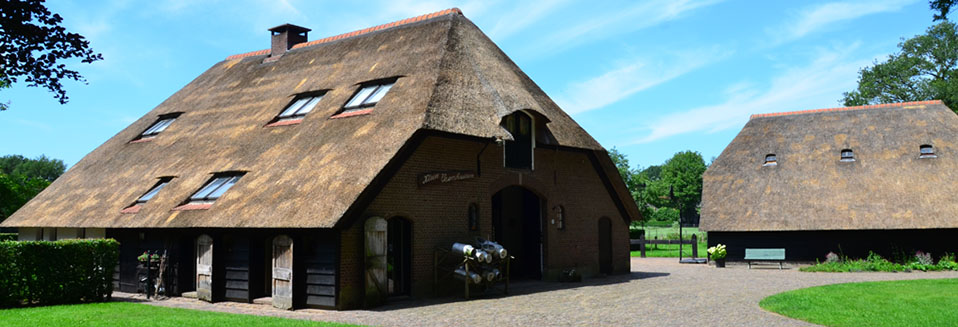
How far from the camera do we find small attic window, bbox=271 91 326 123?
21.5 metres

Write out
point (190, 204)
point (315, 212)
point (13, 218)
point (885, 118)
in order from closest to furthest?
point (315, 212)
point (190, 204)
point (13, 218)
point (885, 118)

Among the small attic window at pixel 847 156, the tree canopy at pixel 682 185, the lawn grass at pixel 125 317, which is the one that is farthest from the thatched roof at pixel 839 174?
the tree canopy at pixel 682 185

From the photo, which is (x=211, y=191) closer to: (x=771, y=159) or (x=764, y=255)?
(x=764, y=255)

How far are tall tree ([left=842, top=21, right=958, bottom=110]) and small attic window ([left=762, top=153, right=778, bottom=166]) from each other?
21811 mm

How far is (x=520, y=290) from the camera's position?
20.1 meters

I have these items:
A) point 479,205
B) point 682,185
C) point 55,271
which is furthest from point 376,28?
point 682,185

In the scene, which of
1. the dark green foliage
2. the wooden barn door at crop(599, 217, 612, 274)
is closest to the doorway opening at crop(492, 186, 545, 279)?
the wooden barn door at crop(599, 217, 612, 274)

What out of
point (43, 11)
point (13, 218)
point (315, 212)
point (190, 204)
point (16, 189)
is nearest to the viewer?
point (43, 11)

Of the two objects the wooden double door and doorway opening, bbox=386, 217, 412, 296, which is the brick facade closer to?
doorway opening, bbox=386, 217, 412, 296

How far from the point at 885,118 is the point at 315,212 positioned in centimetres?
2480

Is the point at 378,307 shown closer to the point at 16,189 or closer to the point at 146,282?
the point at 146,282

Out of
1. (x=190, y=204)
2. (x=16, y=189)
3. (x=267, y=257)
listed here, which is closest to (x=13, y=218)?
(x=190, y=204)

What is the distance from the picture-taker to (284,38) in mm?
29000

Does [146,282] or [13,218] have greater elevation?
[13,218]
